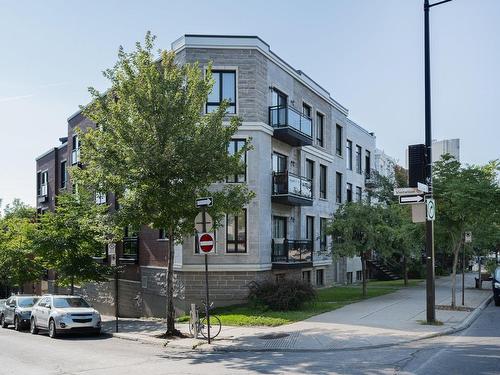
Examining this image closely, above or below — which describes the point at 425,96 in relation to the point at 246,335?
above

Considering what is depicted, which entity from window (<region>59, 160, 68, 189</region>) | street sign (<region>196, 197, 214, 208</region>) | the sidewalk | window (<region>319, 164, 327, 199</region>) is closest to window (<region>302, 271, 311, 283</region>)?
window (<region>319, 164, 327, 199</region>)

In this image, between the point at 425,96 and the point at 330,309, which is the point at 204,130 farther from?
the point at 330,309

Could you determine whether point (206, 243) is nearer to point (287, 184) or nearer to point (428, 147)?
point (428, 147)

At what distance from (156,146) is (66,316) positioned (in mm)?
6983

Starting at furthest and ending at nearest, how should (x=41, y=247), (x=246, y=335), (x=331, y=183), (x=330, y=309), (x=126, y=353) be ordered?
(x=331, y=183)
(x=41, y=247)
(x=330, y=309)
(x=246, y=335)
(x=126, y=353)

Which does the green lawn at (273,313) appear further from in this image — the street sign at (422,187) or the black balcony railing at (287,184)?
the street sign at (422,187)

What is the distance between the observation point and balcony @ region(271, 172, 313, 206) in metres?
24.7

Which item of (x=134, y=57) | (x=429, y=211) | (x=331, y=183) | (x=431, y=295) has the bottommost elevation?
(x=431, y=295)

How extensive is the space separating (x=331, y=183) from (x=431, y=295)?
56.8 ft

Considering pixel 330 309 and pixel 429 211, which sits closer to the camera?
pixel 429 211

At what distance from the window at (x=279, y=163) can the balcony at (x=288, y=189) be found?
85 cm

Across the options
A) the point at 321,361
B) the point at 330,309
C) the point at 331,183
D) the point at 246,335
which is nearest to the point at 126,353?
the point at 246,335

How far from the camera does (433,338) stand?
13750 millimetres

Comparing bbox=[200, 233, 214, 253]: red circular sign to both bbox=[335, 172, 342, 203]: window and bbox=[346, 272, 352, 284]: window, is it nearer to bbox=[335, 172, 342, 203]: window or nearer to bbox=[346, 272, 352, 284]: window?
bbox=[335, 172, 342, 203]: window
